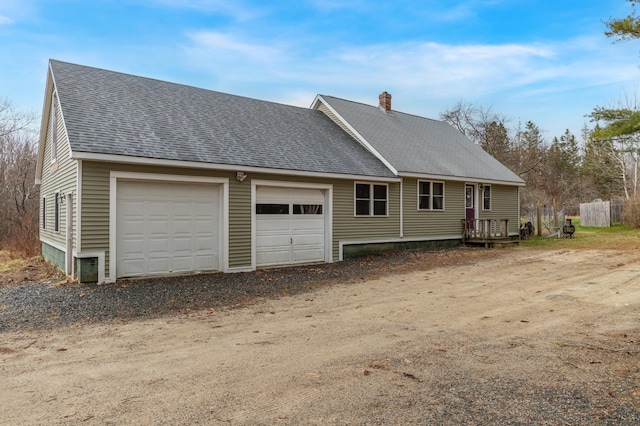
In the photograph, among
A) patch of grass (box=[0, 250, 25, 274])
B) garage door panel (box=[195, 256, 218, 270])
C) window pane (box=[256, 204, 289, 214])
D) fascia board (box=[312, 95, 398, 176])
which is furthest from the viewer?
fascia board (box=[312, 95, 398, 176])

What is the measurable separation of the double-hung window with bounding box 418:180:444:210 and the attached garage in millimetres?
4436

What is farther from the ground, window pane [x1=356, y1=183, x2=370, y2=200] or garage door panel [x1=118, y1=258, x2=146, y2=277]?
window pane [x1=356, y1=183, x2=370, y2=200]

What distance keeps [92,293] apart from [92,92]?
601 cm

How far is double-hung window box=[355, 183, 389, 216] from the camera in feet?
43.9

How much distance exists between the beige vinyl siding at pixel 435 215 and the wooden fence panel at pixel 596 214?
14345 mm

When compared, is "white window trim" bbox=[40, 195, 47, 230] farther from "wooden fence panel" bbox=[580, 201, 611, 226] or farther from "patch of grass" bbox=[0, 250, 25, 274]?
"wooden fence panel" bbox=[580, 201, 611, 226]

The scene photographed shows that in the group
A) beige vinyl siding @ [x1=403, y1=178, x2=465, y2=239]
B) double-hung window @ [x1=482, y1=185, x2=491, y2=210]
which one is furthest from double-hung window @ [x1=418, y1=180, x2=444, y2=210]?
double-hung window @ [x1=482, y1=185, x2=491, y2=210]

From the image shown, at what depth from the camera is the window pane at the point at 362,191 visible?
13367mm

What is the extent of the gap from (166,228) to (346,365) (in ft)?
22.8

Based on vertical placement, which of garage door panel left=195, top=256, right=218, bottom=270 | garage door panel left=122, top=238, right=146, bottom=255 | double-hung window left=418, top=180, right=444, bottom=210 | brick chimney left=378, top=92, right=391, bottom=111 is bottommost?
garage door panel left=195, top=256, right=218, bottom=270

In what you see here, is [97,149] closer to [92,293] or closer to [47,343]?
[92,293]

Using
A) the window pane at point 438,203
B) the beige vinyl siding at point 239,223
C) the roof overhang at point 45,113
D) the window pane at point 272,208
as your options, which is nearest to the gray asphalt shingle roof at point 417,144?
the window pane at point 438,203

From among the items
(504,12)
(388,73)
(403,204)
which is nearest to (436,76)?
(388,73)

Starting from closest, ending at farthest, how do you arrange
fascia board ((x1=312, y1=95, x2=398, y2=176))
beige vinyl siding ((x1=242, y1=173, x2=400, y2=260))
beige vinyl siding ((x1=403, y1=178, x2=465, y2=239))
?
beige vinyl siding ((x1=242, y1=173, x2=400, y2=260)) → fascia board ((x1=312, y1=95, x2=398, y2=176)) → beige vinyl siding ((x1=403, y1=178, x2=465, y2=239))
